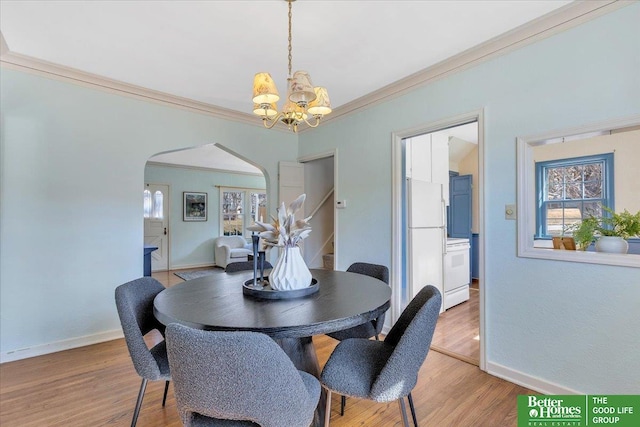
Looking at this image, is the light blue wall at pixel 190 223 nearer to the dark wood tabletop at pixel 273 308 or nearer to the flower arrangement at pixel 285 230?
the dark wood tabletop at pixel 273 308

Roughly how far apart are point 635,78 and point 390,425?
2466 mm

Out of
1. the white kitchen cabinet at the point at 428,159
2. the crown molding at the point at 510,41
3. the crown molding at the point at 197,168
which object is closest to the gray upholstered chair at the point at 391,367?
the crown molding at the point at 510,41

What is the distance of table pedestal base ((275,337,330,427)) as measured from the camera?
5.03ft

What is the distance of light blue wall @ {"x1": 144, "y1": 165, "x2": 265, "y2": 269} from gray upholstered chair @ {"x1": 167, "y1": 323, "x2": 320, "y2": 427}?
6.74 meters

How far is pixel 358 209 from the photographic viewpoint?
345 centimetres

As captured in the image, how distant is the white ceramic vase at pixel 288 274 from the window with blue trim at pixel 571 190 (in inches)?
151

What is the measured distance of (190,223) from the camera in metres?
7.25

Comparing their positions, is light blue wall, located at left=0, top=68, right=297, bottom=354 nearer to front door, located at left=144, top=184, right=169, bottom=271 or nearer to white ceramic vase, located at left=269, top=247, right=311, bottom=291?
white ceramic vase, located at left=269, top=247, right=311, bottom=291

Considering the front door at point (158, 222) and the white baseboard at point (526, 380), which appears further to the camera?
the front door at point (158, 222)

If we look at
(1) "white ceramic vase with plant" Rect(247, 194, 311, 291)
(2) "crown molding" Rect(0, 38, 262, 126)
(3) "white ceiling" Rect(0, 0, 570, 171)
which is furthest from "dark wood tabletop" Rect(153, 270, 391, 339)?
(2) "crown molding" Rect(0, 38, 262, 126)

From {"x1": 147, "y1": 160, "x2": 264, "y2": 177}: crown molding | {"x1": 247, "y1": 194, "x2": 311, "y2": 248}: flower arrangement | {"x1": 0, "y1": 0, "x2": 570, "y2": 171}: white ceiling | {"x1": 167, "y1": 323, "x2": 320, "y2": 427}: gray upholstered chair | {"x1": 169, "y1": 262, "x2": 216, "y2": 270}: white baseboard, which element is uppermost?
{"x1": 0, "y1": 0, "x2": 570, "y2": 171}: white ceiling

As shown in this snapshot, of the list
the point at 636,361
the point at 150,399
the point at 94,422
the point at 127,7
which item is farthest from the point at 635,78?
the point at 94,422

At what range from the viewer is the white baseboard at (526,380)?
198 centimetres

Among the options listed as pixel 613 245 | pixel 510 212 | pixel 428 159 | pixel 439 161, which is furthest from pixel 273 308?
pixel 439 161
